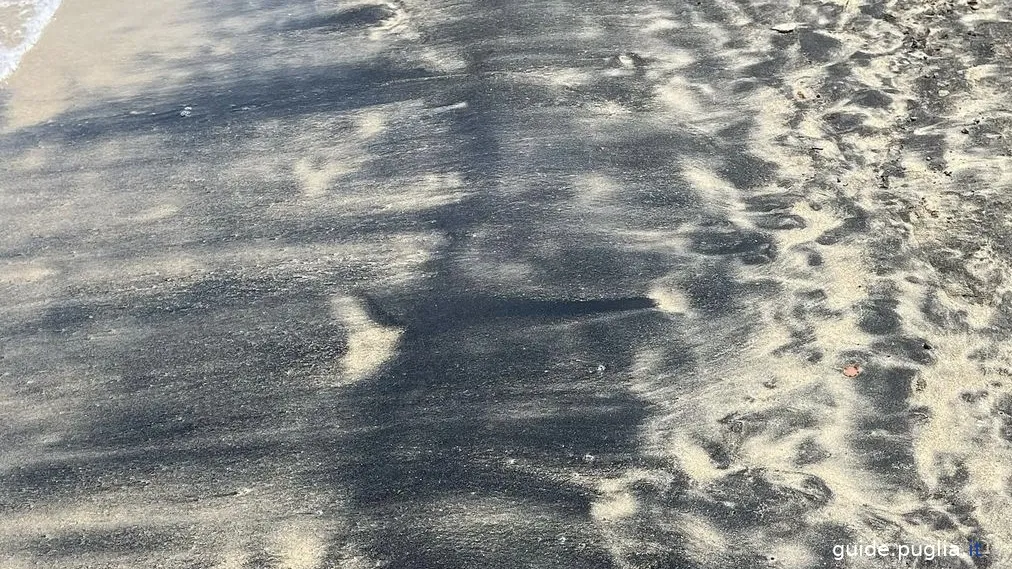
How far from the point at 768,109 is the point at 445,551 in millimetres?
3416

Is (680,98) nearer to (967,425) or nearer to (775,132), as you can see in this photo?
(775,132)

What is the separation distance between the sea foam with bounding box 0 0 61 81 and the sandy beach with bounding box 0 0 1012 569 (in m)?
0.40

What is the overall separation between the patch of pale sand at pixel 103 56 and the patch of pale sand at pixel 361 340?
2.81 m

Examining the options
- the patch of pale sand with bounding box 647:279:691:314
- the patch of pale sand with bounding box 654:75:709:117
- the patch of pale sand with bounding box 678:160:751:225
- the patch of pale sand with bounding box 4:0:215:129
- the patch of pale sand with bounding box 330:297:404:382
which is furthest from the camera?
the patch of pale sand with bounding box 4:0:215:129

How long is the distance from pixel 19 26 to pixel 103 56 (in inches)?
49.8

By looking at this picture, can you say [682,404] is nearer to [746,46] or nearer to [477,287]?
[477,287]

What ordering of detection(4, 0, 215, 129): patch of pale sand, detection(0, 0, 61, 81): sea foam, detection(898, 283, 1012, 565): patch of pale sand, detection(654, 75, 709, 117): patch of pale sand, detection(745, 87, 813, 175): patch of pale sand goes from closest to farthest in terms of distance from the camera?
detection(898, 283, 1012, 565): patch of pale sand → detection(745, 87, 813, 175): patch of pale sand → detection(654, 75, 709, 117): patch of pale sand → detection(4, 0, 215, 129): patch of pale sand → detection(0, 0, 61, 81): sea foam

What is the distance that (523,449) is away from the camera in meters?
3.28

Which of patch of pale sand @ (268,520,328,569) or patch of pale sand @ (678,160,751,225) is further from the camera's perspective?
patch of pale sand @ (678,160,751,225)

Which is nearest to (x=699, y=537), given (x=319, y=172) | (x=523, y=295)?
(x=523, y=295)

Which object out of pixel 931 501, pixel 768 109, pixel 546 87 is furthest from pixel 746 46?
pixel 931 501

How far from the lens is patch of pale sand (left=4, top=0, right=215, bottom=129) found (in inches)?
227

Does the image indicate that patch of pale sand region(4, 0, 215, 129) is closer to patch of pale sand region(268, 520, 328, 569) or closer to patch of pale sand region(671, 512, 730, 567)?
patch of pale sand region(268, 520, 328, 569)

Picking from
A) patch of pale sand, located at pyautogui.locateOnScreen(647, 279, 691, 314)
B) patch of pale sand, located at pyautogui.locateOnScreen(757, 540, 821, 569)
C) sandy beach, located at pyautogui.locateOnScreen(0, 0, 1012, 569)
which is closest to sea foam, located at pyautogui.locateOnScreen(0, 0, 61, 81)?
sandy beach, located at pyautogui.locateOnScreen(0, 0, 1012, 569)
